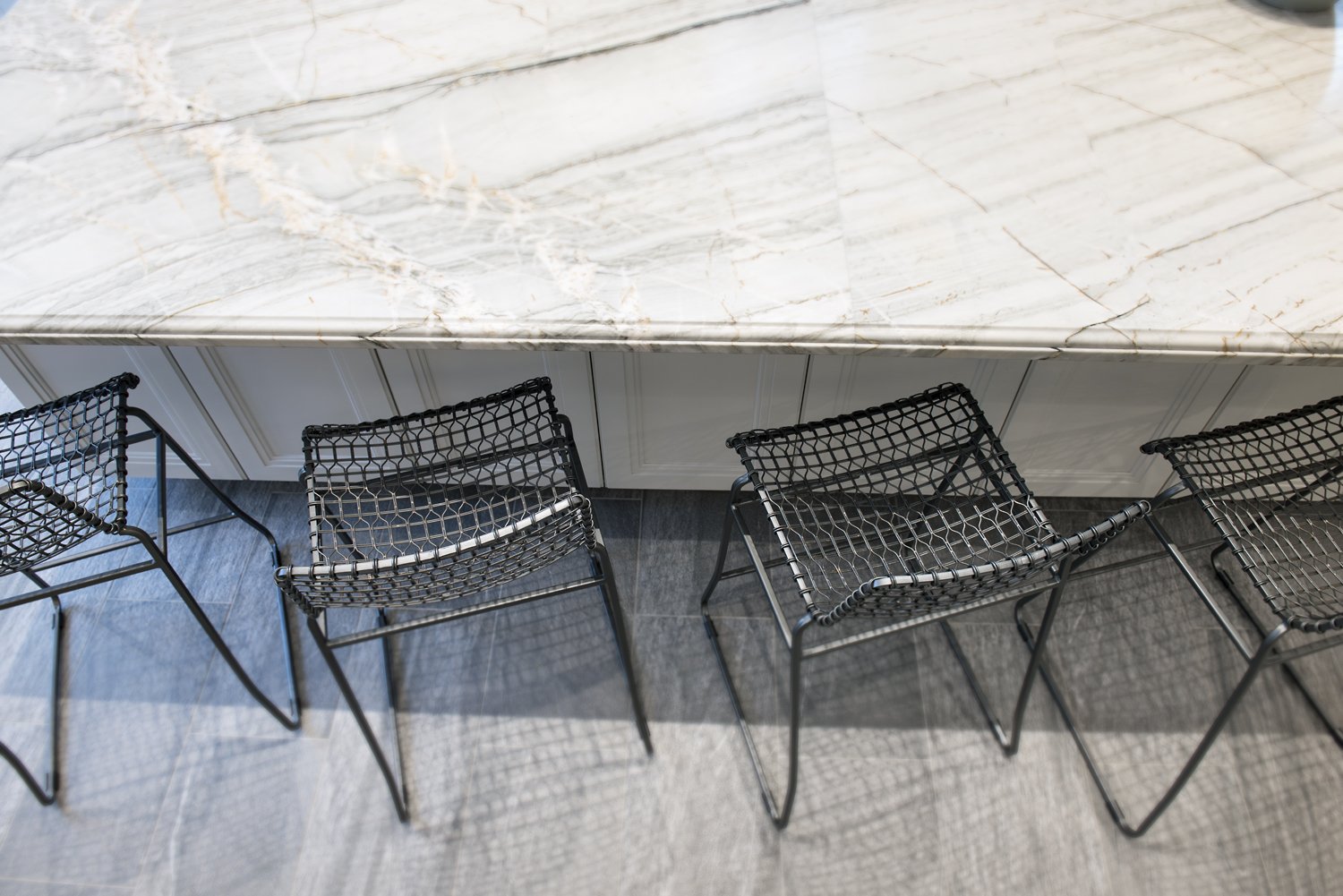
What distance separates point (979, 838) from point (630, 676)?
0.70m

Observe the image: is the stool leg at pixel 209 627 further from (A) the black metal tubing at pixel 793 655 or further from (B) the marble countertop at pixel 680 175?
(A) the black metal tubing at pixel 793 655

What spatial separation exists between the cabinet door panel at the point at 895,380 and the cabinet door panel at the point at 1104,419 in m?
0.04

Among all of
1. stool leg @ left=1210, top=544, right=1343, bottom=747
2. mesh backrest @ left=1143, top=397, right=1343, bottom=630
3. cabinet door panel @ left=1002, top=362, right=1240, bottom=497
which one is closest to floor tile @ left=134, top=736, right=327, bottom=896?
cabinet door panel @ left=1002, top=362, right=1240, bottom=497

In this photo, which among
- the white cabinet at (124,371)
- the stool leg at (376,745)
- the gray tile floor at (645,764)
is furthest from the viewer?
the white cabinet at (124,371)

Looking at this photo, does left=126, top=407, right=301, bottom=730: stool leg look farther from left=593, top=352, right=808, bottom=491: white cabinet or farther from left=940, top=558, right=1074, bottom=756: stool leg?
left=940, top=558, right=1074, bottom=756: stool leg

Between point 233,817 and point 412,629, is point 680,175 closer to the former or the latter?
point 412,629

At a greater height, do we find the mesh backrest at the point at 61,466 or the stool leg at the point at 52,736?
the mesh backrest at the point at 61,466

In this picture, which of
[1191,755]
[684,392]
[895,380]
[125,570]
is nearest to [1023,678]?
[1191,755]

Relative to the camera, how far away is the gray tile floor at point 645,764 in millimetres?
1638

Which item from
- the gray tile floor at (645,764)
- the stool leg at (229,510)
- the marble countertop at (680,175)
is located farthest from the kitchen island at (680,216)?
the gray tile floor at (645,764)

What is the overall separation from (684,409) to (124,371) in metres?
1.09

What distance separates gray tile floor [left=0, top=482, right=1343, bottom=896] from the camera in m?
1.64

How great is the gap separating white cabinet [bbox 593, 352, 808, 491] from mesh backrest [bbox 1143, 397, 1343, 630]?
0.67 metres

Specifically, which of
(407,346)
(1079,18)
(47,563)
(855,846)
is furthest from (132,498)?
(1079,18)
